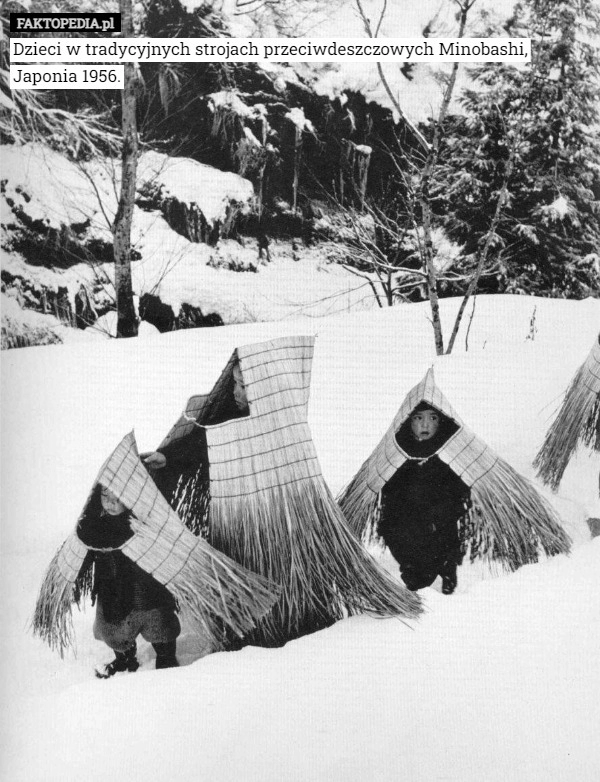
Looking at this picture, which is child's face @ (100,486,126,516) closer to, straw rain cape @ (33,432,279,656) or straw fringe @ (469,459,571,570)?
straw rain cape @ (33,432,279,656)

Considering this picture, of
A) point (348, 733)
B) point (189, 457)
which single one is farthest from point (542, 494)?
point (189, 457)

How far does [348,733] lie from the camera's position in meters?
1.94

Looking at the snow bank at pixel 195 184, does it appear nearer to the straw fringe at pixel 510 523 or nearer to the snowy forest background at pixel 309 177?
the snowy forest background at pixel 309 177

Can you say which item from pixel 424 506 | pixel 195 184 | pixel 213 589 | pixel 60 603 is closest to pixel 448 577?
pixel 424 506

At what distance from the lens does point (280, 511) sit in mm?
2039

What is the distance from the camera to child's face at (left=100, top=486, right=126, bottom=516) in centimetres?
197

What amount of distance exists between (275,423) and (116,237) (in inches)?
25.9

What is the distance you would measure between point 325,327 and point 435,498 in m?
0.55

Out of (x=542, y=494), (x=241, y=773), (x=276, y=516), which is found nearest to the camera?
(x=241, y=773)

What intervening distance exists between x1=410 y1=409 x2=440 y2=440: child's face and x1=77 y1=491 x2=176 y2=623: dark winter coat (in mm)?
786

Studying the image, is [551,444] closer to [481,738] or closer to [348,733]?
[481,738]

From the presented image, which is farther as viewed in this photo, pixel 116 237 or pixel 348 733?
pixel 116 237

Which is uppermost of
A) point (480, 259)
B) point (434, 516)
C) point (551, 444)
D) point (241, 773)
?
point (480, 259)

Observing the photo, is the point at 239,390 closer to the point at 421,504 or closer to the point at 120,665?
the point at 421,504
